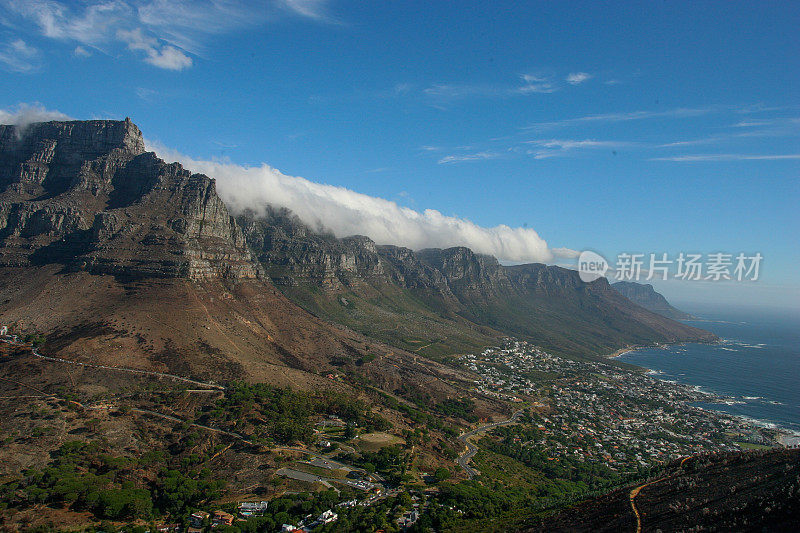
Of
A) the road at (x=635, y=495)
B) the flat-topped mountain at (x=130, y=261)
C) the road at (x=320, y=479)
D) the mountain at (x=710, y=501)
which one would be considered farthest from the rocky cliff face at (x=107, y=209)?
the road at (x=635, y=495)

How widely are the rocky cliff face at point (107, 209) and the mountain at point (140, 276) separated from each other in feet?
1.40

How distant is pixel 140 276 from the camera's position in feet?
368

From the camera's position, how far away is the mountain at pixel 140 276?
312ft

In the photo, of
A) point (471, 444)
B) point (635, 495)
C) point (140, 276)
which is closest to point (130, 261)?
point (140, 276)

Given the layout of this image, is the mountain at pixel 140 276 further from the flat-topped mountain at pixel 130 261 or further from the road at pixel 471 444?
the road at pixel 471 444

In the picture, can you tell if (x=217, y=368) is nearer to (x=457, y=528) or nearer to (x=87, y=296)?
(x=87, y=296)

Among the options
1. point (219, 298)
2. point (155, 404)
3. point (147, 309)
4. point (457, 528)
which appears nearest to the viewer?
point (457, 528)

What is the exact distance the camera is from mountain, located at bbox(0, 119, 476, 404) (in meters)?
95.1

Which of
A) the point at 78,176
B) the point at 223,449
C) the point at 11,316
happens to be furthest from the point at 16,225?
the point at 223,449

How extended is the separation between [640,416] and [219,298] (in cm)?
13920

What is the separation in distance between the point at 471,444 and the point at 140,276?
9643cm

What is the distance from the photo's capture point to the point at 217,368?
93.1 metres

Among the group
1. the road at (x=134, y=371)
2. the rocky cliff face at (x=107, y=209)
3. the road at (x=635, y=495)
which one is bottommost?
the road at (x=134, y=371)

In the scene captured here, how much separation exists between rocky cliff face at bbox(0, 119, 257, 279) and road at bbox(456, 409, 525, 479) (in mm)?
85785
